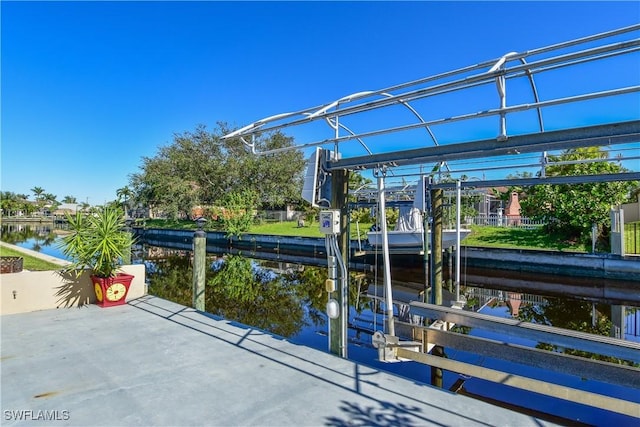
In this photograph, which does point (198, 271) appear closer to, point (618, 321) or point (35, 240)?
point (618, 321)

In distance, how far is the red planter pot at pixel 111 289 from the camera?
19.4 ft

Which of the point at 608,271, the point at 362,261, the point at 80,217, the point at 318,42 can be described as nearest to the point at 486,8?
the point at 318,42

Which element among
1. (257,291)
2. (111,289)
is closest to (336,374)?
(111,289)

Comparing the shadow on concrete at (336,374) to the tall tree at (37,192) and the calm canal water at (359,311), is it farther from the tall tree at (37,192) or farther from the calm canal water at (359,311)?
the tall tree at (37,192)

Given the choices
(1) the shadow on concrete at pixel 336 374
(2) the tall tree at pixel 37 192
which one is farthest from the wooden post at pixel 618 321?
(2) the tall tree at pixel 37 192

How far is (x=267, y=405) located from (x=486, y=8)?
24.2 ft

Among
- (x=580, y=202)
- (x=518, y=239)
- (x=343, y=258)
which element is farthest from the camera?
(x=518, y=239)

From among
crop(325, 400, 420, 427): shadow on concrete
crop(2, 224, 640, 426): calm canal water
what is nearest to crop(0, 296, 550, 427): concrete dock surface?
crop(325, 400, 420, 427): shadow on concrete

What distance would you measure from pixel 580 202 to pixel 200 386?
59.2ft

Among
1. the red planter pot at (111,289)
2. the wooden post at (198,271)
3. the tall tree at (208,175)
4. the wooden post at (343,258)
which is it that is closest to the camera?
the wooden post at (343,258)

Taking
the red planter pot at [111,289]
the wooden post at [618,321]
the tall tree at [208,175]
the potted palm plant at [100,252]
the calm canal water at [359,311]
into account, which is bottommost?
the wooden post at [618,321]

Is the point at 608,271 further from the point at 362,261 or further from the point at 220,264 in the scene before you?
the point at 220,264

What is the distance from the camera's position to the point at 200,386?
314cm

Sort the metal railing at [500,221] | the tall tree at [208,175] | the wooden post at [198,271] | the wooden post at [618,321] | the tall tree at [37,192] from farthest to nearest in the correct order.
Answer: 1. the tall tree at [37,192]
2. the tall tree at [208,175]
3. the metal railing at [500,221]
4. the wooden post at [618,321]
5. the wooden post at [198,271]
